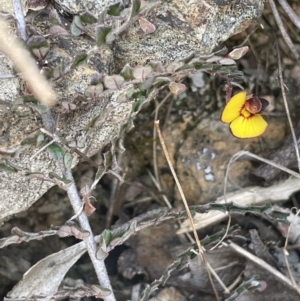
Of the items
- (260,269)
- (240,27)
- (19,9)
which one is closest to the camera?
(19,9)

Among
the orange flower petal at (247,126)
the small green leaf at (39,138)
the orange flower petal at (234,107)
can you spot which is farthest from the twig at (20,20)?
the orange flower petal at (247,126)

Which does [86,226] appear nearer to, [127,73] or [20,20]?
[127,73]

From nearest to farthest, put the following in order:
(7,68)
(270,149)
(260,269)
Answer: (7,68) < (260,269) < (270,149)

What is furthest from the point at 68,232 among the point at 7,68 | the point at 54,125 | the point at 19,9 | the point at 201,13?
the point at 201,13

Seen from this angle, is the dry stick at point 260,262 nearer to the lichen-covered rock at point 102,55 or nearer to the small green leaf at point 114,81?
the lichen-covered rock at point 102,55

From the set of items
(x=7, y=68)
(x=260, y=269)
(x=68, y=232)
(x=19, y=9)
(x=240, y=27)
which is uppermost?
(x=19, y=9)

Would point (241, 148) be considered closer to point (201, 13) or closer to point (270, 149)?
point (270, 149)

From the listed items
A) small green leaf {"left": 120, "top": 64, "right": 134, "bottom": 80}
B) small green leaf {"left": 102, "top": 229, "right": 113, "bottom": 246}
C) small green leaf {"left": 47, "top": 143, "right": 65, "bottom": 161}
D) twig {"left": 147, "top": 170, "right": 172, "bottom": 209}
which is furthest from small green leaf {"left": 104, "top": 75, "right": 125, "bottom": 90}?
twig {"left": 147, "top": 170, "right": 172, "bottom": 209}

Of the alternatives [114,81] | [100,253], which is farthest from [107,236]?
[114,81]
